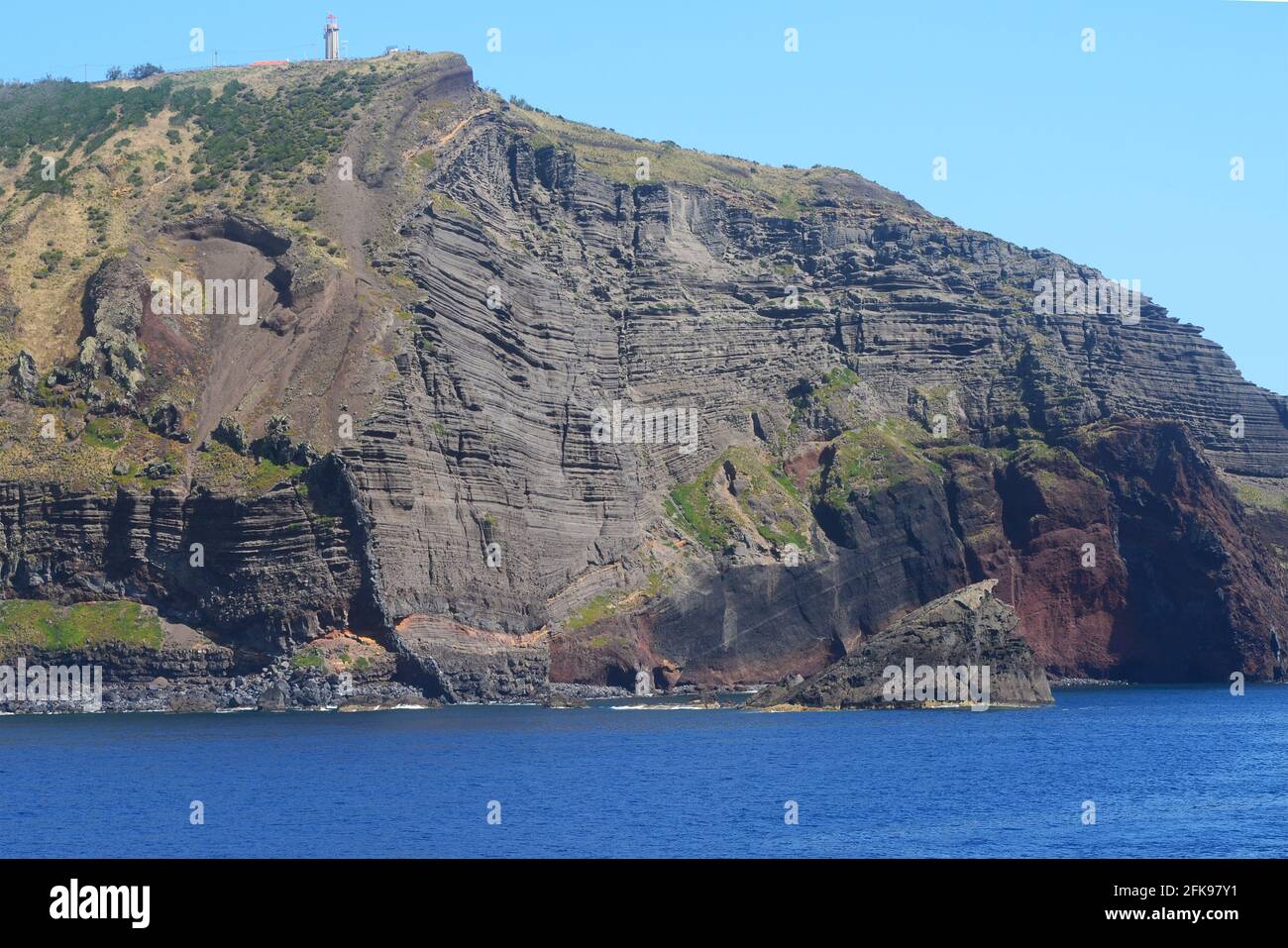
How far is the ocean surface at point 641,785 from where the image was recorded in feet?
194

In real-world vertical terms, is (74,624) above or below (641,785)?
above

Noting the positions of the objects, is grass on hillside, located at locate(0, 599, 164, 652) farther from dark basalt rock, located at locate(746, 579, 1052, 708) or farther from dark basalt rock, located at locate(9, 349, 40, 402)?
dark basalt rock, located at locate(746, 579, 1052, 708)

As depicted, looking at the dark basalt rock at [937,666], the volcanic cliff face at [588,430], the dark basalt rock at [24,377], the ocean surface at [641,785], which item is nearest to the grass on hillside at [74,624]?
the volcanic cliff face at [588,430]

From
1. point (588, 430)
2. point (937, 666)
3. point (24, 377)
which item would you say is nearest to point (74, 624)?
Result: point (24, 377)

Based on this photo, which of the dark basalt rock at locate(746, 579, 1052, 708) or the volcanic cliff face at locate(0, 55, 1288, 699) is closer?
the dark basalt rock at locate(746, 579, 1052, 708)

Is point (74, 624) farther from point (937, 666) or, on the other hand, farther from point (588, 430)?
point (937, 666)

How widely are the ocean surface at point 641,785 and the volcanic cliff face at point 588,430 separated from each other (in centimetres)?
1498

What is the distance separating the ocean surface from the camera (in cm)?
5912

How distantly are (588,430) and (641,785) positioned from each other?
79.0m

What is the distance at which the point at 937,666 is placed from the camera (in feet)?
389

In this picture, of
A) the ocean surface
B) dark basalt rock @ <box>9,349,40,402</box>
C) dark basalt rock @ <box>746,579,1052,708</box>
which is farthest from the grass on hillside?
dark basalt rock @ <box>746,579,1052,708</box>

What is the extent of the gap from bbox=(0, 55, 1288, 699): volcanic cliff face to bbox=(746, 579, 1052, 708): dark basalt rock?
83.4ft
